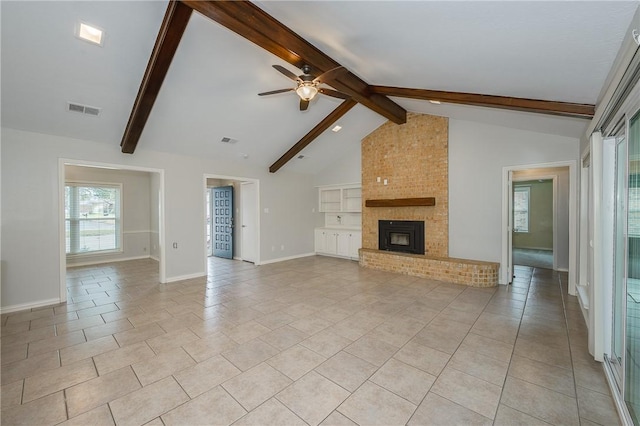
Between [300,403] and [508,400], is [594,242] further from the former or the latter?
[300,403]

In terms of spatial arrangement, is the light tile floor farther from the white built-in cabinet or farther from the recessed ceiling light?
the recessed ceiling light

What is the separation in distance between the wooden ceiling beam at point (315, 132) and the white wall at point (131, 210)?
13.6ft

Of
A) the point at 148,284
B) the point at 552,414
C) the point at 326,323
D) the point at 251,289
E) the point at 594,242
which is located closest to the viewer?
the point at 552,414

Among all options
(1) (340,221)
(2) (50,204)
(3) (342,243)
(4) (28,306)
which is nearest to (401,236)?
(3) (342,243)

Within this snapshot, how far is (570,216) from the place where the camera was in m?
4.47

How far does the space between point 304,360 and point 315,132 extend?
467 cm

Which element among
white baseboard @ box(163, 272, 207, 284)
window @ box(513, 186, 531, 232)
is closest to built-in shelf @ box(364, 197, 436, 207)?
white baseboard @ box(163, 272, 207, 284)

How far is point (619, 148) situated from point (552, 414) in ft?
7.17

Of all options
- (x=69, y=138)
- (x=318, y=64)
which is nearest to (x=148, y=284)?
(x=69, y=138)

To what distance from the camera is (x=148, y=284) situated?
5145mm

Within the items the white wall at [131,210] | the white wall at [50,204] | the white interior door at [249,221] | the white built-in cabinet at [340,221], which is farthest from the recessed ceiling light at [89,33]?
the white built-in cabinet at [340,221]

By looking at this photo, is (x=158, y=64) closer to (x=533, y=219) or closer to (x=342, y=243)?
(x=342, y=243)

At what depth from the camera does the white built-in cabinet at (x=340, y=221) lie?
7398mm

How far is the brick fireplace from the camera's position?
527cm
